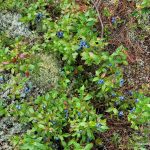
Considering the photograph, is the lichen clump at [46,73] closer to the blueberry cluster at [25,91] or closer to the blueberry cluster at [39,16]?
the blueberry cluster at [25,91]

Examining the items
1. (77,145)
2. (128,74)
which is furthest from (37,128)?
(128,74)

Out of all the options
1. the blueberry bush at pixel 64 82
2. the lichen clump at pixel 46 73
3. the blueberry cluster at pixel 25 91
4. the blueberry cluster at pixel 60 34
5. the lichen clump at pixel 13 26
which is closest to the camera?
the blueberry bush at pixel 64 82

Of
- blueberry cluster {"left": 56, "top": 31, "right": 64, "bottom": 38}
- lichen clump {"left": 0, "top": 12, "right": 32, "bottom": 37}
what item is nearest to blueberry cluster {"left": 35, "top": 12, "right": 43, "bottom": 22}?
lichen clump {"left": 0, "top": 12, "right": 32, "bottom": 37}

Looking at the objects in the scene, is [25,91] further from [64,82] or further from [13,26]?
[13,26]

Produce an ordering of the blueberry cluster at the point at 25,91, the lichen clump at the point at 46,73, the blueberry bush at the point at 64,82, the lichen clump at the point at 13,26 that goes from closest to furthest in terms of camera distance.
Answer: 1. the blueberry bush at the point at 64,82
2. the blueberry cluster at the point at 25,91
3. the lichen clump at the point at 46,73
4. the lichen clump at the point at 13,26

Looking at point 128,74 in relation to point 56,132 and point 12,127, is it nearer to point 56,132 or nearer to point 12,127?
point 56,132

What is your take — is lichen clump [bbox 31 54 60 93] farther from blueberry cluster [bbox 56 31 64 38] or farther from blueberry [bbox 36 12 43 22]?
blueberry [bbox 36 12 43 22]

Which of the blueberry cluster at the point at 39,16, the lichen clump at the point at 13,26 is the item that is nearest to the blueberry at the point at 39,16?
the blueberry cluster at the point at 39,16

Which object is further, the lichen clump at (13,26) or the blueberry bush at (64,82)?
the lichen clump at (13,26)
